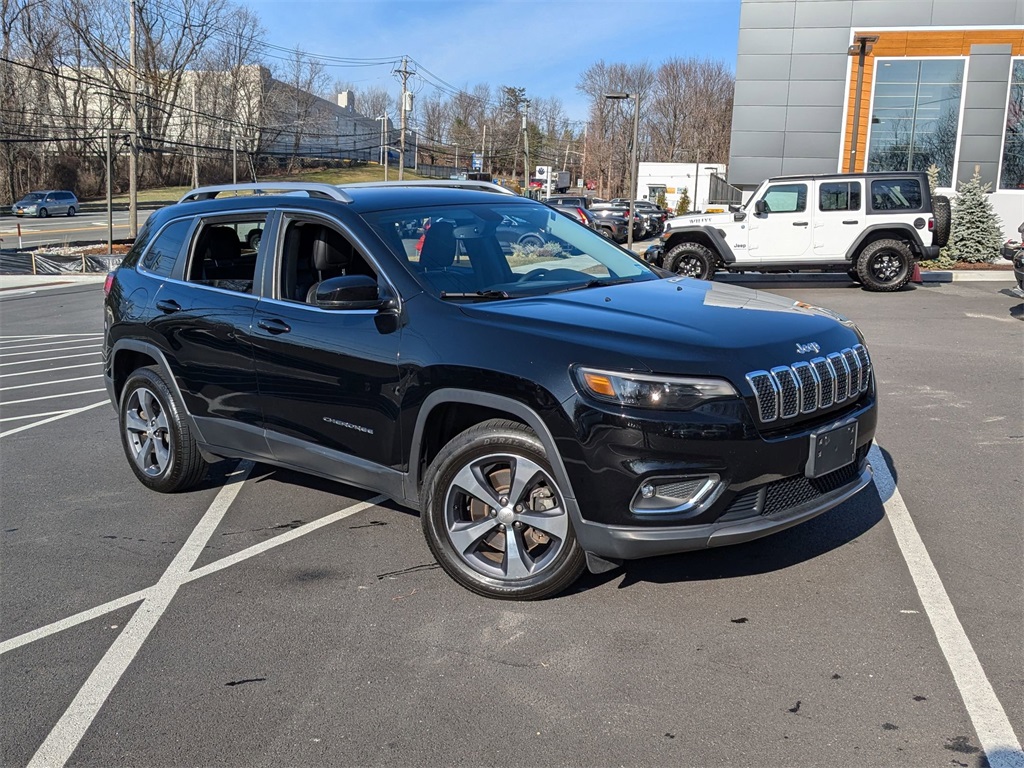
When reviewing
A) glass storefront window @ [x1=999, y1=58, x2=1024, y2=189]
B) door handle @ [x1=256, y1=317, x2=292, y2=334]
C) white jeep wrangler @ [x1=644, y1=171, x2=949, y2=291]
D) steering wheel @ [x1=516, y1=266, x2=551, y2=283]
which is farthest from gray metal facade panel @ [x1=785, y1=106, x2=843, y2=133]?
door handle @ [x1=256, y1=317, x2=292, y2=334]

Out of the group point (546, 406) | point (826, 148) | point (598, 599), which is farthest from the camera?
point (826, 148)

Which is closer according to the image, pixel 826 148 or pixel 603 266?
pixel 603 266

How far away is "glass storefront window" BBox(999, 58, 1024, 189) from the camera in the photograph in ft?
84.5

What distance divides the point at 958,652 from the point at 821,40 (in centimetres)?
2772

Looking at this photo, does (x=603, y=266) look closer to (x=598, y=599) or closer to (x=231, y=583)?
(x=598, y=599)

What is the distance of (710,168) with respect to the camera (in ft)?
220

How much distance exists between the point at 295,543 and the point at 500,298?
1.74 m

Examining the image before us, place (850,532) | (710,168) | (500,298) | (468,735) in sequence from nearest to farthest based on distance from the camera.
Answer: (468,735) < (500,298) < (850,532) < (710,168)

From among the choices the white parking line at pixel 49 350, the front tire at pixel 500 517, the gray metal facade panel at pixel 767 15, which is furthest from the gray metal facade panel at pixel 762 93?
the front tire at pixel 500 517

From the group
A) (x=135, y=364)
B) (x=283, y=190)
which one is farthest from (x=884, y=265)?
(x=135, y=364)

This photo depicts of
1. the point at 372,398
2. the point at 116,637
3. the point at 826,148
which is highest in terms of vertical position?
the point at 826,148

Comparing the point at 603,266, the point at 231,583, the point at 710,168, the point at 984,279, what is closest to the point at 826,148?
the point at 984,279

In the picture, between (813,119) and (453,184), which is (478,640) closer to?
(453,184)

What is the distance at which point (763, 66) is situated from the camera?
28.6m
